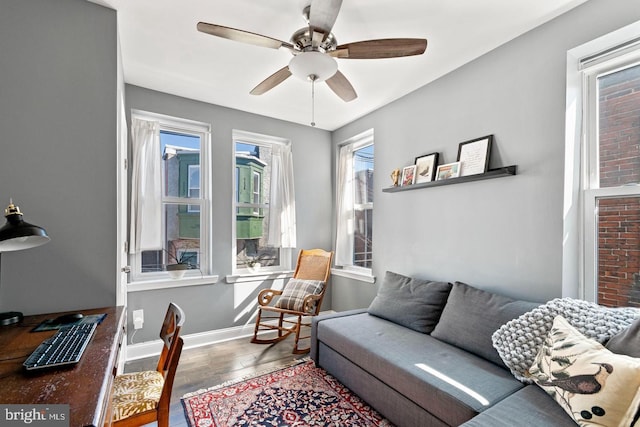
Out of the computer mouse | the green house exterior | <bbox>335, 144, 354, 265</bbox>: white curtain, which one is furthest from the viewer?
<bbox>335, 144, 354, 265</bbox>: white curtain

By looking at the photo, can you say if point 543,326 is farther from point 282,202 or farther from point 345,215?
point 282,202

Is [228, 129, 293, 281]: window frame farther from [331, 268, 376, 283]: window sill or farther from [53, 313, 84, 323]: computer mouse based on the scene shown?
[53, 313, 84, 323]: computer mouse

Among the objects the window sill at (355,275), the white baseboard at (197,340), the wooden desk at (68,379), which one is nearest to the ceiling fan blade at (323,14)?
the wooden desk at (68,379)

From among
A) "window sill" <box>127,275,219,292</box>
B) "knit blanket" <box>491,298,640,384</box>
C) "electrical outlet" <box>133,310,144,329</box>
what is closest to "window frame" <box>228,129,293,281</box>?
"window sill" <box>127,275,219,292</box>

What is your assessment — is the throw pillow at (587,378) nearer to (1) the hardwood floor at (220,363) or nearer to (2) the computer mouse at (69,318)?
(1) the hardwood floor at (220,363)

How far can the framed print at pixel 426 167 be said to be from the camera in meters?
2.61

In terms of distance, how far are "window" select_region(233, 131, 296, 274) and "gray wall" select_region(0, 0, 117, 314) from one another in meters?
1.62

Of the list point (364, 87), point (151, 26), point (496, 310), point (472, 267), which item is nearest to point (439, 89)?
point (364, 87)

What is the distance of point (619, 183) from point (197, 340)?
358 cm

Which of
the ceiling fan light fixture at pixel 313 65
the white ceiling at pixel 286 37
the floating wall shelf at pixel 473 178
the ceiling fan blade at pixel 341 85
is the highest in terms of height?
the white ceiling at pixel 286 37

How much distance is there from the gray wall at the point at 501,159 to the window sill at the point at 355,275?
1.19 feet

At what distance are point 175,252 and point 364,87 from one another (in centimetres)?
251

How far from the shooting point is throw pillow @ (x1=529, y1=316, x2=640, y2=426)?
3.58ft

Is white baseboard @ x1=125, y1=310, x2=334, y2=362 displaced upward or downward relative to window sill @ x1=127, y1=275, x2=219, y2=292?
downward
